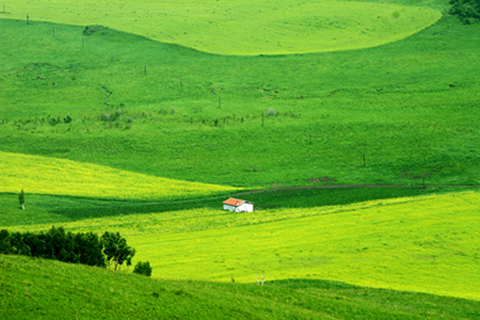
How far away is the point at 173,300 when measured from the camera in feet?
97.8

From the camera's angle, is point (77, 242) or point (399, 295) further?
point (399, 295)

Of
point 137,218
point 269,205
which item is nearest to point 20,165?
point 137,218

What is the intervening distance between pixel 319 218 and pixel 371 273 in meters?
19.3

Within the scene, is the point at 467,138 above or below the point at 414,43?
below

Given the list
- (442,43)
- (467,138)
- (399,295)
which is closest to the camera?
(399,295)

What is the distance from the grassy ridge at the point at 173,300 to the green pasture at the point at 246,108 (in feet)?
178

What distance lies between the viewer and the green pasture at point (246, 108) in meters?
99.8

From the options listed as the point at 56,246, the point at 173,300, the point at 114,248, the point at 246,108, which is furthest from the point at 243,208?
the point at 246,108

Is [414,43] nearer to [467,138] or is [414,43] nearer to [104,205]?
[467,138]

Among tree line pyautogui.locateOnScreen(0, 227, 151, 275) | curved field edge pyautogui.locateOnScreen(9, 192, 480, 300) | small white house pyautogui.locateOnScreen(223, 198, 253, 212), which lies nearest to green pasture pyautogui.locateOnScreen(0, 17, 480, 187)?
small white house pyautogui.locateOnScreen(223, 198, 253, 212)

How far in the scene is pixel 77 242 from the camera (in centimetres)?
3488

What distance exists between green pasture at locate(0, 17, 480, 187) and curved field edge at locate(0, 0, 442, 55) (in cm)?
504

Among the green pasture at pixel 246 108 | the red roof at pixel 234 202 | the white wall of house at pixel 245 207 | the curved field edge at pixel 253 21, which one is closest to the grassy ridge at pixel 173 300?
the white wall of house at pixel 245 207

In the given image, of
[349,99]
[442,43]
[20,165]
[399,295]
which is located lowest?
[399,295]
